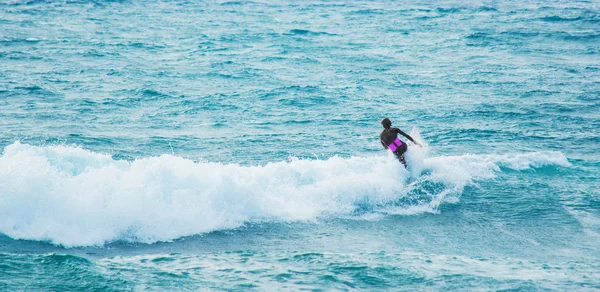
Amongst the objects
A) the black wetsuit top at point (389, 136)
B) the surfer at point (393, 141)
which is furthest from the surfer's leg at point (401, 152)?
the black wetsuit top at point (389, 136)

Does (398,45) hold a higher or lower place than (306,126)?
higher

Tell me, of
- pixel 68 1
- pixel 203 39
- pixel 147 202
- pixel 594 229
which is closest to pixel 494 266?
pixel 594 229

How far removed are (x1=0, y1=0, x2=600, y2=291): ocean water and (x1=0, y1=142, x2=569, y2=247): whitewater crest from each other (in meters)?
0.04

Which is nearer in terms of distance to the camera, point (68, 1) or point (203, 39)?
point (203, 39)

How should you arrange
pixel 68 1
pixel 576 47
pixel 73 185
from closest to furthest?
pixel 73 185, pixel 576 47, pixel 68 1

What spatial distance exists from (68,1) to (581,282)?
38571 millimetres

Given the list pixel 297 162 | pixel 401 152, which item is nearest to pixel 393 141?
pixel 401 152

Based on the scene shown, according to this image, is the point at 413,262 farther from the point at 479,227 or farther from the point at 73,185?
the point at 73,185

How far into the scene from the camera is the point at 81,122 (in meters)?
19.7

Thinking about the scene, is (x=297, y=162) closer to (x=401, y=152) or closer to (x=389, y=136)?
(x=389, y=136)

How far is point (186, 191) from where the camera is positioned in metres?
14.0

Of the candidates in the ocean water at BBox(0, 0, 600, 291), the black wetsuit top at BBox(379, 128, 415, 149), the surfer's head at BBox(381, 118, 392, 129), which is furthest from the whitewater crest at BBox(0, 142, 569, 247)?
the surfer's head at BBox(381, 118, 392, 129)

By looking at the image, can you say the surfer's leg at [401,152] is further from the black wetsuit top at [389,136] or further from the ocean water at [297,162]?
the black wetsuit top at [389,136]

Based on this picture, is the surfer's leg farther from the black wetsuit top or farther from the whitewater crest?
the black wetsuit top
